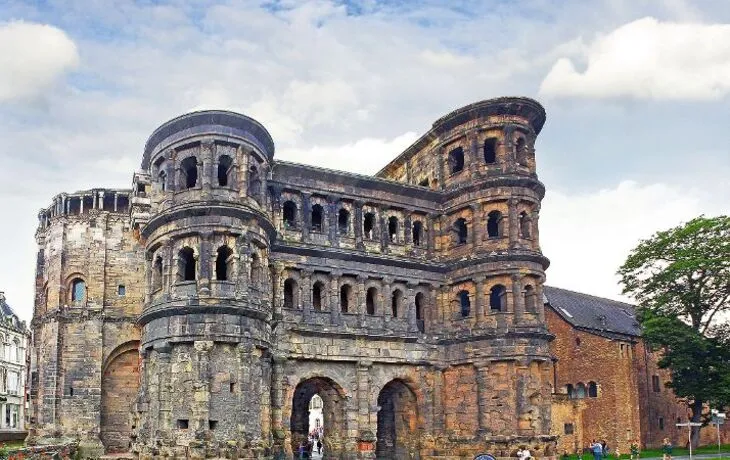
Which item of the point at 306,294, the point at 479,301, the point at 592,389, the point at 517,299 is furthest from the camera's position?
A: the point at 592,389

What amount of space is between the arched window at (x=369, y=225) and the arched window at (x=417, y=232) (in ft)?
8.79


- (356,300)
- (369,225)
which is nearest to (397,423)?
(356,300)

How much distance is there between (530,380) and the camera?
120 ft

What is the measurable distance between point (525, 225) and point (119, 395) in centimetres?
2234

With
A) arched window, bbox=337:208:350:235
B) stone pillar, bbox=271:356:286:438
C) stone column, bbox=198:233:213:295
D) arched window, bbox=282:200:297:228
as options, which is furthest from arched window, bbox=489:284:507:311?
stone column, bbox=198:233:213:295

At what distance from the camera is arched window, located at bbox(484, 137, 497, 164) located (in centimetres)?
3956

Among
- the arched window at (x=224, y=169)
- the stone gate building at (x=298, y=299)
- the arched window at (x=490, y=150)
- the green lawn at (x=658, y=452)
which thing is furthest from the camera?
the green lawn at (x=658, y=452)

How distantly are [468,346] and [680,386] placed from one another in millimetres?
15841

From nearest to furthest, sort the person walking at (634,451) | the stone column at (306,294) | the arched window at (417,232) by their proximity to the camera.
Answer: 1. the stone column at (306,294)
2. the arched window at (417,232)
3. the person walking at (634,451)

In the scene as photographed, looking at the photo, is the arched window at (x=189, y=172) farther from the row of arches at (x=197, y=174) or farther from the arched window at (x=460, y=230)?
the arched window at (x=460, y=230)

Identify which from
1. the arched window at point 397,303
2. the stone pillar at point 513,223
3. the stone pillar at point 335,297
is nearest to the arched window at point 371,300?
the arched window at point 397,303

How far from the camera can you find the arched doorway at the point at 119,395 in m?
38.6

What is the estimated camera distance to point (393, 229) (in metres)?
39.5

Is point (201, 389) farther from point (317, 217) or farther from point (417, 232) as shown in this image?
point (417, 232)
